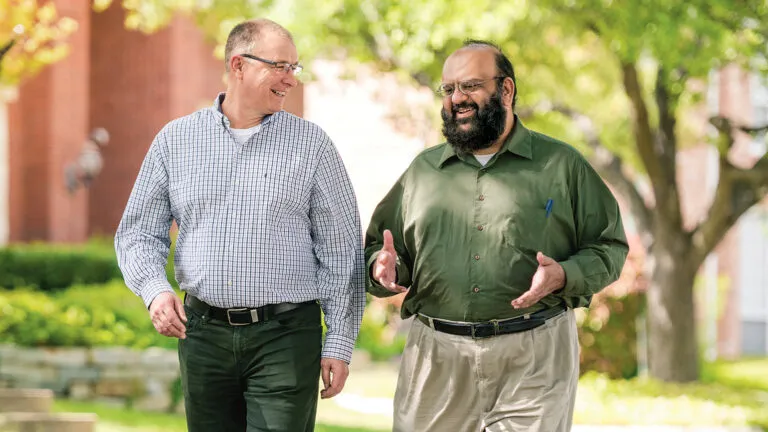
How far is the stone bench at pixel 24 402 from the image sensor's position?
9.39 m

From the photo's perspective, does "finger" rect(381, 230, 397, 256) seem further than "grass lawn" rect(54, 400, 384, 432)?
No

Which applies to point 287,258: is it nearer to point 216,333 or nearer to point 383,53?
point 216,333

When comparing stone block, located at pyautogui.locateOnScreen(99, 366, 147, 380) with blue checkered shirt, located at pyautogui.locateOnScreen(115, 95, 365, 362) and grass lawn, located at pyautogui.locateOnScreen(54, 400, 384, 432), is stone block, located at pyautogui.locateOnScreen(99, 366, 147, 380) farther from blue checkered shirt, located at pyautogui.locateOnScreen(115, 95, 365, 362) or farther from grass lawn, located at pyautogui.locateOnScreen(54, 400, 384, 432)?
blue checkered shirt, located at pyautogui.locateOnScreen(115, 95, 365, 362)

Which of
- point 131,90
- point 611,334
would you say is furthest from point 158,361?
point 131,90

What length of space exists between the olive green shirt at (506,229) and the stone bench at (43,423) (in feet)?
13.3

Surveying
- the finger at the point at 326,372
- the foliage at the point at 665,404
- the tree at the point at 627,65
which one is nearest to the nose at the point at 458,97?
the finger at the point at 326,372

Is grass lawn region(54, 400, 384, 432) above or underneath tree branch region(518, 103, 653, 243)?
underneath

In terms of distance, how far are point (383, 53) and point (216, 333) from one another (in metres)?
9.64

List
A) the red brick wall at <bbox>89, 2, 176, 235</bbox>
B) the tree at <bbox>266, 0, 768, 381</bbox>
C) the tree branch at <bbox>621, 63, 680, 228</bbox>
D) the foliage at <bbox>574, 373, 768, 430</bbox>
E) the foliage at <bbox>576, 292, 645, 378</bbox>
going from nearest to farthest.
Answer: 1. the tree at <bbox>266, 0, 768, 381</bbox>
2. the foliage at <bbox>574, 373, 768, 430</bbox>
3. the tree branch at <bbox>621, 63, 680, 228</bbox>
4. the foliage at <bbox>576, 292, 645, 378</bbox>
5. the red brick wall at <bbox>89, 2, 176, 235</bbox>

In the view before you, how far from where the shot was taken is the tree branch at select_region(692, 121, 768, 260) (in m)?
12.8

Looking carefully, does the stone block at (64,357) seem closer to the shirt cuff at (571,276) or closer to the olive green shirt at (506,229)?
the olive green shirt at (506,229)

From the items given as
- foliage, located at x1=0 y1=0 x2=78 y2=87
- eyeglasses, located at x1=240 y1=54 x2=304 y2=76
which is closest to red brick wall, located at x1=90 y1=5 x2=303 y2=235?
foliage, located at x1=0 y1=0 x2=78 y2=87

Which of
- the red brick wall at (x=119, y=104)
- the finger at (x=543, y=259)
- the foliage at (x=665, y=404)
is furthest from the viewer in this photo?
the red brick wall at (x=119, y=104)

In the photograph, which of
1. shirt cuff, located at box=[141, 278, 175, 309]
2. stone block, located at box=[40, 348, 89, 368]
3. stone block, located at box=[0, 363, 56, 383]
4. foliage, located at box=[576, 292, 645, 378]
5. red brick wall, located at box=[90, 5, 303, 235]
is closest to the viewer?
shirt cuff, located at box=[141, 278, 175, 309]
